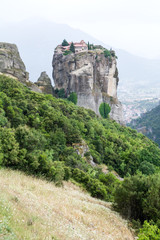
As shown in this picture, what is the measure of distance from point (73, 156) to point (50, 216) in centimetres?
1406

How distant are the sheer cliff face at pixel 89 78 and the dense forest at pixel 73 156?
586 inches

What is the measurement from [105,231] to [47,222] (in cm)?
290

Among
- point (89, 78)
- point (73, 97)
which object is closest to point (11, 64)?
point (73, 97)

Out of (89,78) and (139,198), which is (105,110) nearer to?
(89,78)

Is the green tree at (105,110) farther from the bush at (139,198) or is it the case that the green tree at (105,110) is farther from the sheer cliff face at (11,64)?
the bush at (139,198)

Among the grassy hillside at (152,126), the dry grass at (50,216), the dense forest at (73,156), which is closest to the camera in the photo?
the dry grass at (50,216)

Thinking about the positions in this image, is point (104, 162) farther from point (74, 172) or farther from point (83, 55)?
point (83, 55)

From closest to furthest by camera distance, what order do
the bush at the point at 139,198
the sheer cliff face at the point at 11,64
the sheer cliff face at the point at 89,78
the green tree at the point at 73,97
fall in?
the bush at the point at 139,198
the sheer cliff face at the point at 11,64
the sheer cliff face at the point at 89,78
the green tree at the point at 73,97

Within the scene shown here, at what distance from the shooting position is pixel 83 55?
49.9 metres

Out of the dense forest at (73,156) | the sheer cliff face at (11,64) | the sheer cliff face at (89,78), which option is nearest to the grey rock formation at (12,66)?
the sheer cliff face at (11,64)

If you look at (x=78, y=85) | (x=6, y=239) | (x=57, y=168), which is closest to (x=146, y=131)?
(x=78, y=85)

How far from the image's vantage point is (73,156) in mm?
21328

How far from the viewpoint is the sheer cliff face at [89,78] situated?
49.0m

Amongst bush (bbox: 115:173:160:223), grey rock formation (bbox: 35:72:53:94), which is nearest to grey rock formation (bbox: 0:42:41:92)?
grey rock formation (bbox: 35:72:53:94)
